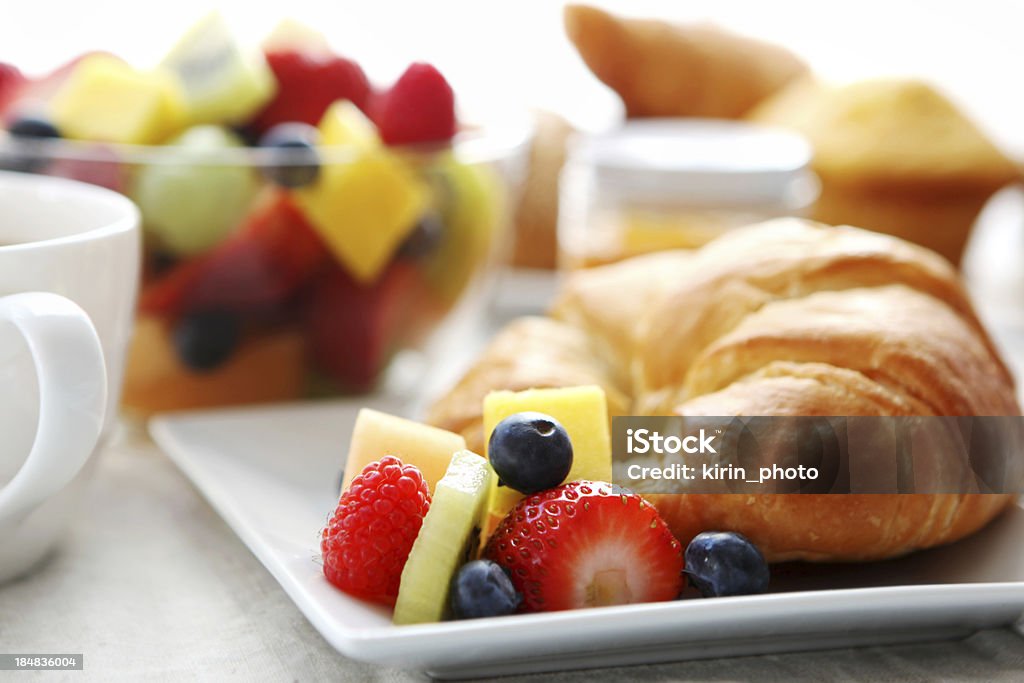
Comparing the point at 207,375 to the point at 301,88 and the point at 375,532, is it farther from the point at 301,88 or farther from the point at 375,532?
the point at 375,532

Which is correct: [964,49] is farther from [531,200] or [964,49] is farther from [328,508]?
[328,508]

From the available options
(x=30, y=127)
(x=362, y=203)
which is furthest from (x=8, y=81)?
(x=362, y=203)

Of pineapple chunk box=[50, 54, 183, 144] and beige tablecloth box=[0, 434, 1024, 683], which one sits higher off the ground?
pineapple chunk box=[50, 54, 183, 144]

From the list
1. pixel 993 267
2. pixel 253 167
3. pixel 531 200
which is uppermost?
pixel 253 167

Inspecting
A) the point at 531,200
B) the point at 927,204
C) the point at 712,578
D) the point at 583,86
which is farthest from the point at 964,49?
the point at 712,578

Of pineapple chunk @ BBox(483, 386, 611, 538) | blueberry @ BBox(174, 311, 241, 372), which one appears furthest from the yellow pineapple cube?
pineapple chunk @ BBox(483, 386, 611, 538)

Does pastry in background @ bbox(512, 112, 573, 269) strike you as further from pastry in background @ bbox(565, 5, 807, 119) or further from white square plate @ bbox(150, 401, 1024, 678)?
white square plate @ bbox(150, 401, 1024, 678)
